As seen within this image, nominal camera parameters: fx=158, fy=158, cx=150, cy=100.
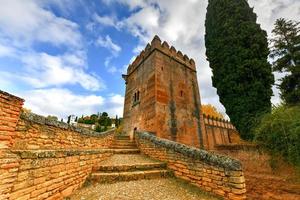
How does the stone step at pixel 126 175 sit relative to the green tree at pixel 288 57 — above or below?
below

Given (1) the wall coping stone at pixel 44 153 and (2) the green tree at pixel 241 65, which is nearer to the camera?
(1) the wall coping stone at pixel 44 153

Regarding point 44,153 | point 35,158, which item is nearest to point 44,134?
point 44,153

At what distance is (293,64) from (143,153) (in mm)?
10665

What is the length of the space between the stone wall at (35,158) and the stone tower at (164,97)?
22.7 ft

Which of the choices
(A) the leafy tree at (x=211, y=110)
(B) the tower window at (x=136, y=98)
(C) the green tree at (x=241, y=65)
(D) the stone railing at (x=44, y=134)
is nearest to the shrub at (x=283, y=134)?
(C) the green tree at (x=241, y=65)

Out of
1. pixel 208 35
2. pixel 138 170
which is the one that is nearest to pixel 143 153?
pixel 138 170

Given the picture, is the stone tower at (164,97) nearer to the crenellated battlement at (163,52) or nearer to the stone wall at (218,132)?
the crenellated battlement at (163,52)

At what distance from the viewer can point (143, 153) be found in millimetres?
7438

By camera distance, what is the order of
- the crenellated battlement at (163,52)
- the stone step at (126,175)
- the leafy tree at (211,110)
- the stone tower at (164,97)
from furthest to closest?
the leafy tree at (211,110) < the crenellated battlement at (163,52) < the stone tower at (164,97) < the stone step at (126,175)

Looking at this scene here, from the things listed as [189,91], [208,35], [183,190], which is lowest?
[183,190]

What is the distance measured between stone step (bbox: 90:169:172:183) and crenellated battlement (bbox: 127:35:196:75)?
1037 cm

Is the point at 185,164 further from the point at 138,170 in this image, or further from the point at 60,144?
the point at 60,144

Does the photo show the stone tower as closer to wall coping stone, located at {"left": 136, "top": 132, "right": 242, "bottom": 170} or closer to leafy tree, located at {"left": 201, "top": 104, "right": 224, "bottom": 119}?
wall coping stone, located at {"left": 136, "top": 132, "right": 242, "bottom": 170}

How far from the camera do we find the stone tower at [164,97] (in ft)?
37.4
